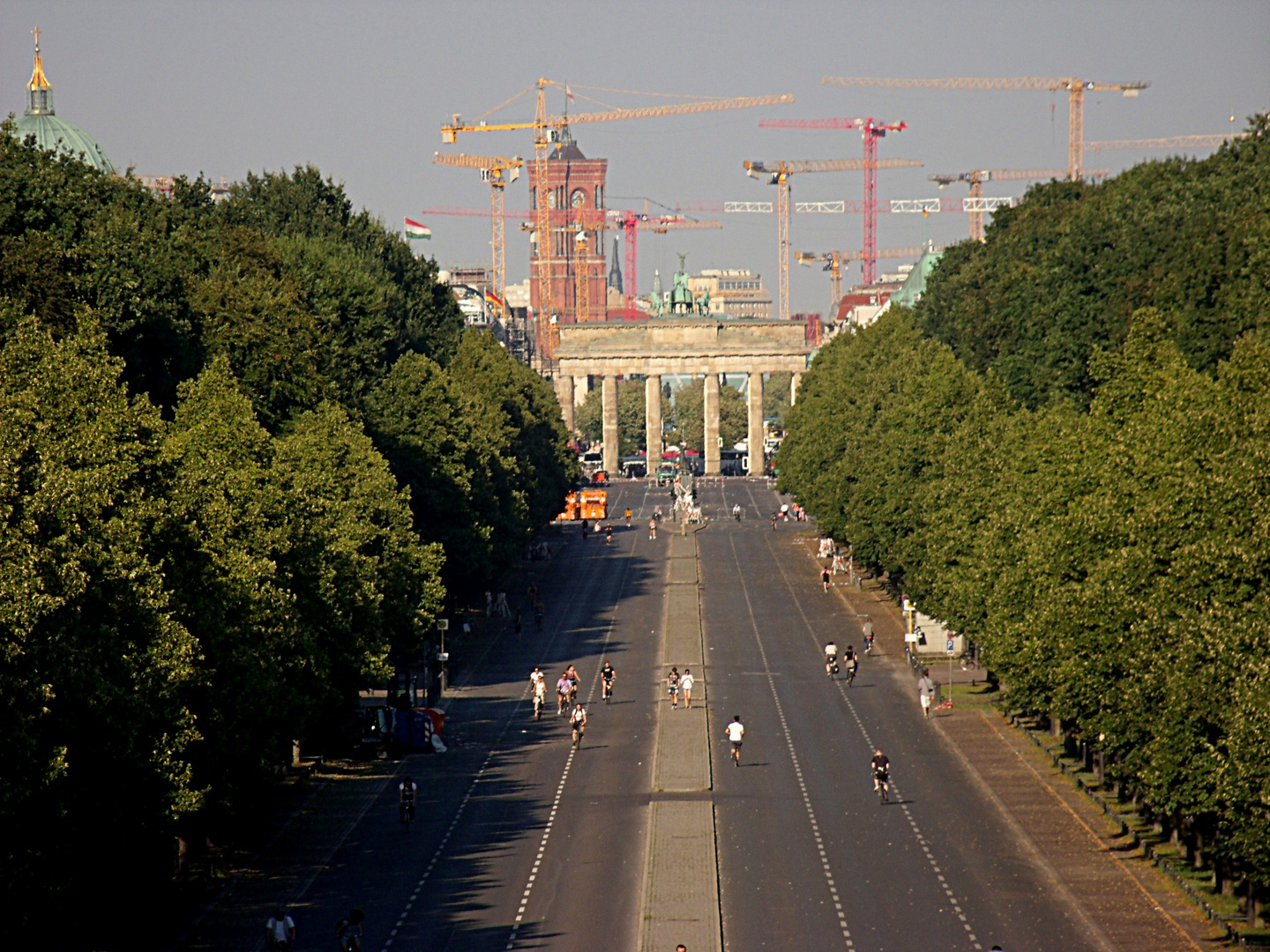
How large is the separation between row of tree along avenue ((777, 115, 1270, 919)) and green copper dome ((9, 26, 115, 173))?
6675 cm

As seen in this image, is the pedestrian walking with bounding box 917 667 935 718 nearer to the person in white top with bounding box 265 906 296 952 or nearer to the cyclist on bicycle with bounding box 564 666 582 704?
the cyclist on bicycle with bounding box 564 666 582 704

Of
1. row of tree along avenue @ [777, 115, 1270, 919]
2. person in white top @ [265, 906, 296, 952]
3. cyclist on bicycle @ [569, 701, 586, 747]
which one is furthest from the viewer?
cyclist on bicycle @ [569, 701, 586, 747]

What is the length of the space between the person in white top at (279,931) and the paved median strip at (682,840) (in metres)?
8.30

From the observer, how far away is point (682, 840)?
59.0 meters

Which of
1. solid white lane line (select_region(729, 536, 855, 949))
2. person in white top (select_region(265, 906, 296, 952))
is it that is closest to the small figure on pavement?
solid white lane line (select_region(729, 536, 855, 949))

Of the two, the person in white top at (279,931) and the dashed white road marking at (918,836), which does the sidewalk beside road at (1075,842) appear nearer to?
the dashed white road marking at (918,836)

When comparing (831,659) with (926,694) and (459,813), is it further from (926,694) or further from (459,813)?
(459,813)

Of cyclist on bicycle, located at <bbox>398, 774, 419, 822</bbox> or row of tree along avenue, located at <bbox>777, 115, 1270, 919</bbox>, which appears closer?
row of tree along avenue, located at <bbox>777, 115, 1270, 919</bbox>

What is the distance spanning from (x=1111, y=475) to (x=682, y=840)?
58.9ft

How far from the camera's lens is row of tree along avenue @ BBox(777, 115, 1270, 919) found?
50.1 meters

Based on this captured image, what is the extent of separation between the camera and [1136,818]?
6128 centimetres

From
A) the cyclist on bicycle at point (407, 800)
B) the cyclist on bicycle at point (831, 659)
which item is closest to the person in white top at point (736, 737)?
the cyclist on bicycle at point (407, 800)

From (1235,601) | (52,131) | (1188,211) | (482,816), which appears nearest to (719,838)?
(482,816)

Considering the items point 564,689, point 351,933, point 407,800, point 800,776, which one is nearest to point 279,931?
point 351,933
